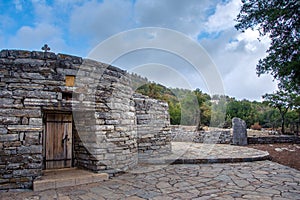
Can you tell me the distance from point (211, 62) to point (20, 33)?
19.3 feet

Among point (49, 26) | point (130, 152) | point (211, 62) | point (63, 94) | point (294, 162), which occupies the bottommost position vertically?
point (294, 162)

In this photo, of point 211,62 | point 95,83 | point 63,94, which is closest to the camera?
point 63,94

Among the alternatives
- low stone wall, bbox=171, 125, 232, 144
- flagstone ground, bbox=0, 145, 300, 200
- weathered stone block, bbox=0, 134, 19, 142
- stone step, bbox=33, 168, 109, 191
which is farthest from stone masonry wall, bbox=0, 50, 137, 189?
low stone wall, bbox=171, 125, 232, 144

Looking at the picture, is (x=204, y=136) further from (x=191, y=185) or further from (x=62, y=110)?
(x=62, y=110)

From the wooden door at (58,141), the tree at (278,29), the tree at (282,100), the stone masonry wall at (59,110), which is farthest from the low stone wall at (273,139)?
the wooden door at (58,141)

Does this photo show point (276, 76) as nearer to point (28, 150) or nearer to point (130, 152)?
point (130, 152)

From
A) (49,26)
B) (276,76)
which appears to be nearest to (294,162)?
(276,76)

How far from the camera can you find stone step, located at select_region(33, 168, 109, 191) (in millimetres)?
3373

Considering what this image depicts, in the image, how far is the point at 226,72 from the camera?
945 cm

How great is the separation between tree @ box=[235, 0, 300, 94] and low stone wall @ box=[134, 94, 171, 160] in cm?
301

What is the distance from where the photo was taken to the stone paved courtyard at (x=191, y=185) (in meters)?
3.04

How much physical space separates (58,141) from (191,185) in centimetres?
270

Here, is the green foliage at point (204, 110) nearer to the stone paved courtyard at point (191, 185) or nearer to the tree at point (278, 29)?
the tree at point (278, 29)

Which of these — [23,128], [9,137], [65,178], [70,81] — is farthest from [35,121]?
[65,178]
